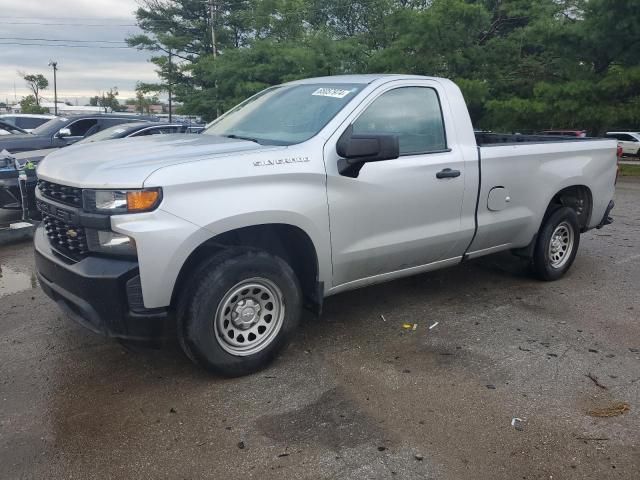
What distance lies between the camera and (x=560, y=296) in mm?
5395

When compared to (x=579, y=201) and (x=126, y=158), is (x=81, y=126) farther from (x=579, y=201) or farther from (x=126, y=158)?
(x=579, y=201)

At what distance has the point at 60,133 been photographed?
434 inches

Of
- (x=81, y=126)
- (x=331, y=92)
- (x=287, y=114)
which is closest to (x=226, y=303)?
(x=287, y=114)

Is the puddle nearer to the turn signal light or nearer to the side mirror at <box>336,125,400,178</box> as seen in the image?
the turn signal light

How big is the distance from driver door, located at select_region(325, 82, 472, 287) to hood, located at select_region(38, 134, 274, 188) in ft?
2.40

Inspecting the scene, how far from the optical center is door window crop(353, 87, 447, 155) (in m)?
4.18

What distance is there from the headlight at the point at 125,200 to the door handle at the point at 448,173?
2.22 meters

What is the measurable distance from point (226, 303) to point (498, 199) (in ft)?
8.78

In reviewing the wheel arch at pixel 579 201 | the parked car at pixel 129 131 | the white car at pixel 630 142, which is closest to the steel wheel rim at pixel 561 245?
the wheel arch at pixel 579 201

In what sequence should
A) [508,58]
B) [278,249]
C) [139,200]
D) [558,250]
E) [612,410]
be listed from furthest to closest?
[508,58] < [558,250] < [278,249] < [612,410] < [139,200]

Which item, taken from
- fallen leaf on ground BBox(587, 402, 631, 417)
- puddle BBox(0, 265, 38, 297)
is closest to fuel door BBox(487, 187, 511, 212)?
fallen leaf on ground BBox(587, 402, 631, 417)

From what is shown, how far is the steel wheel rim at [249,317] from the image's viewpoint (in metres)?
3.53

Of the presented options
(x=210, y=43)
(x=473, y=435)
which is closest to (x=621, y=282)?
(x=473, y=435)

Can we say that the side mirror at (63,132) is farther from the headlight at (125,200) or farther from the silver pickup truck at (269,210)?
the headlight at (125,200)
